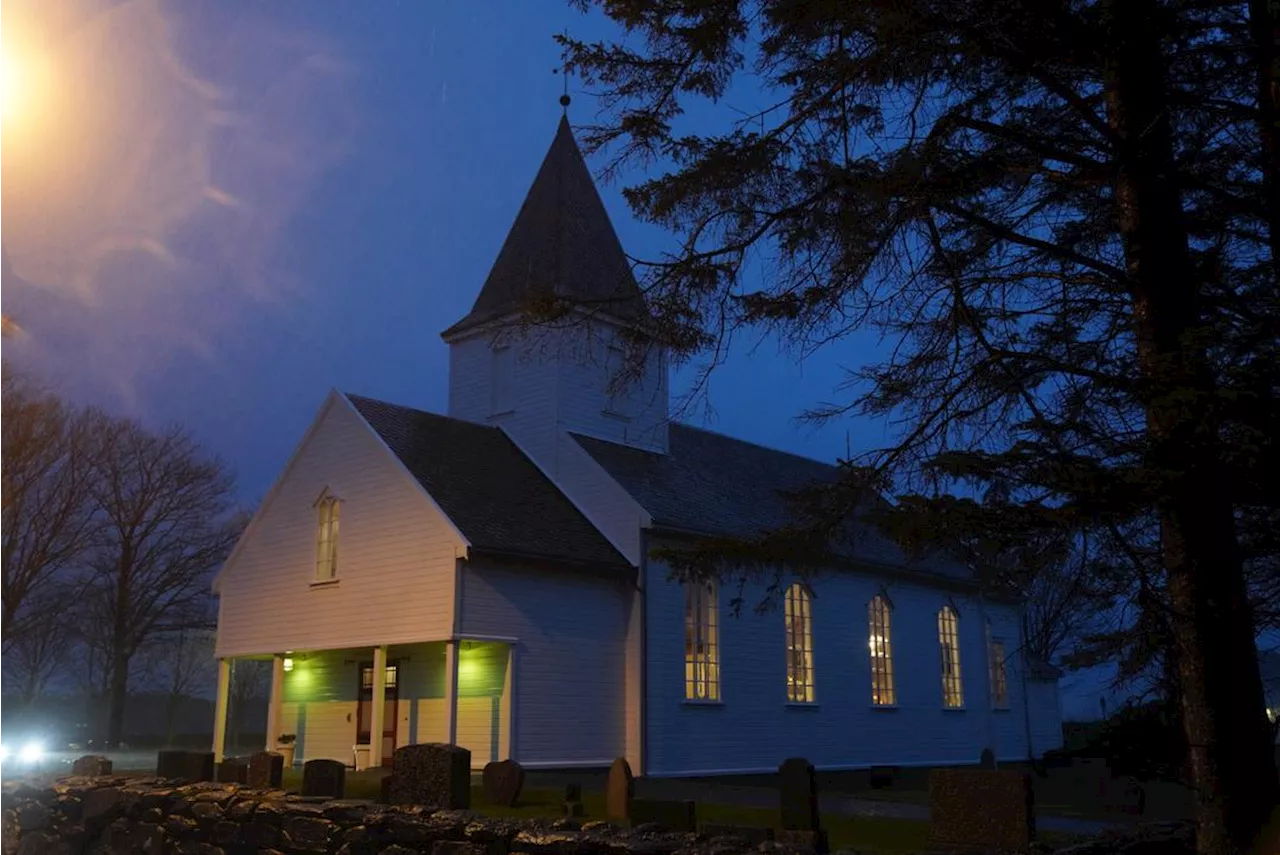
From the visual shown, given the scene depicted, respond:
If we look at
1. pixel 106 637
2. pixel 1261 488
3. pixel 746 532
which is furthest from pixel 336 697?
pixel 106 637

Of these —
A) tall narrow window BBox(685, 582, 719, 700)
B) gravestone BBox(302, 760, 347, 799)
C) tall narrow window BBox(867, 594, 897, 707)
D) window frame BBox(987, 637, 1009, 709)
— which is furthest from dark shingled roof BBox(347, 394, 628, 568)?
window frame BBox(987, 637, 1009, 709)

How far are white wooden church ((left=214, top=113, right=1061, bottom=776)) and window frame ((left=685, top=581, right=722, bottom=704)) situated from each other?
4cm

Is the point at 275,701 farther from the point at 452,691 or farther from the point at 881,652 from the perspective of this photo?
the point at 881,652

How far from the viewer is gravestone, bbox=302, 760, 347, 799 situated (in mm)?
12297

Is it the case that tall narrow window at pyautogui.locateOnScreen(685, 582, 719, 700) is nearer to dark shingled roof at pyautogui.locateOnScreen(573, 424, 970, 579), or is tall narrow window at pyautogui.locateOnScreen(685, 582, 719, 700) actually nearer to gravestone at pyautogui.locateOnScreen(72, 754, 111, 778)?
dark shingled roof at pyautogui.locateOnScreen(573, 424, 970, 579)

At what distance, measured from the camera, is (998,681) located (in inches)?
1366

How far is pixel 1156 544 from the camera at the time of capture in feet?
33.3

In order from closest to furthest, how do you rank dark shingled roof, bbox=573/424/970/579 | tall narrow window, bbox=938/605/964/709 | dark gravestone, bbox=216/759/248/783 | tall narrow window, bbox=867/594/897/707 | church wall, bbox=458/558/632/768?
dark gravestone, bbox=216/759/248/783 < church wall, bbox=458/558/632/768 < dark shingled roof, bbox=573/424/970/579 < tall narrow window, bbox=867/594/897/707 < tall narrow window, bbox=938/605/964/709

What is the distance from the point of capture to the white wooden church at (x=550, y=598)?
74.3 feet

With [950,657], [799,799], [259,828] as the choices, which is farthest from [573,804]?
[950,657]

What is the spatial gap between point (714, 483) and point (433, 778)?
18.8 m

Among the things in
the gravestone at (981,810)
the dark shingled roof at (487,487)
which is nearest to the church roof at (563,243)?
the dark shingled roof at (487,487)

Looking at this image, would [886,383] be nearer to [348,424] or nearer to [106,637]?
[348,424]

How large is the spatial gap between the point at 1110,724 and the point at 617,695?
34.9ft
